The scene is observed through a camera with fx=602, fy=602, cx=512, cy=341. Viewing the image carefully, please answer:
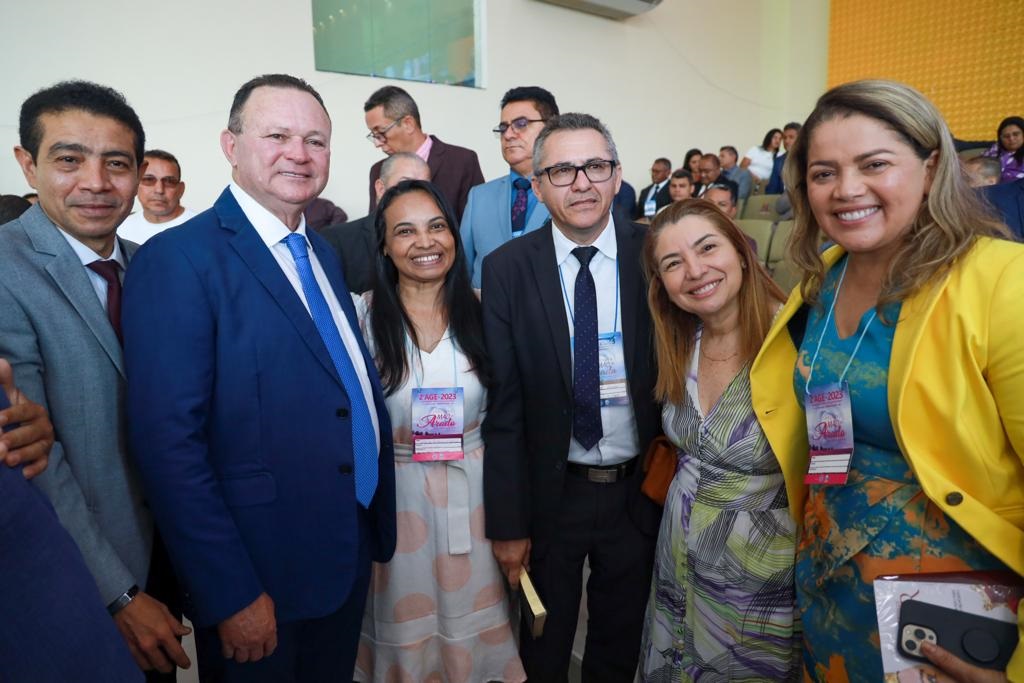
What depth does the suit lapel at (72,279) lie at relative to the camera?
1.33m

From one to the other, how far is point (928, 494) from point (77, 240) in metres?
1.91

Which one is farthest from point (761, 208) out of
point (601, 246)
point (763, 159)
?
point (601, 246)

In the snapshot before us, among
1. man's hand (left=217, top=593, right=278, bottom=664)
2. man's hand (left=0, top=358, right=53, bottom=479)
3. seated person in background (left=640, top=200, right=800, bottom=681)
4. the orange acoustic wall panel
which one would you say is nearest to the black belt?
seated person in background (left=640, top=200, right=800, bottom=681)

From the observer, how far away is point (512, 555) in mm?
1890

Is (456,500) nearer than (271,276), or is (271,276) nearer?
(271,276)

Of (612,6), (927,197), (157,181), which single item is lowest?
(927,197)

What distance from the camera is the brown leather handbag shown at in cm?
181

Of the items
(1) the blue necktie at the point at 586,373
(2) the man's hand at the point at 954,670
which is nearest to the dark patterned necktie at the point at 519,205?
(1) the blue necktie at the point at 586,373

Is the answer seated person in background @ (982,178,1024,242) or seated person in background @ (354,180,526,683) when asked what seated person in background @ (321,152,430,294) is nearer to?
seated person in background @ (354,180,526,683)

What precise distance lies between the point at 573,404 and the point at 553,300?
331mm

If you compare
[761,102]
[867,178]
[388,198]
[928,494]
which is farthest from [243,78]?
[761,102]

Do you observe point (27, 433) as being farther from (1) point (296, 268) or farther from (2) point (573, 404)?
(2) point (573, 404)

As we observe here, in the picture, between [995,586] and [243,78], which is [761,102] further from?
[995,586]

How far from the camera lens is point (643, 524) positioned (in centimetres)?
192
